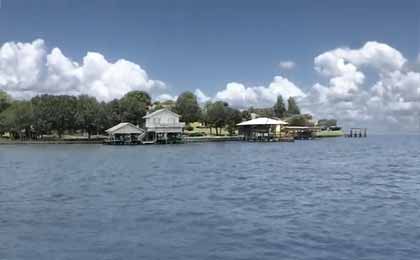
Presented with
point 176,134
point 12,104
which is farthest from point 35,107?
point 176,134

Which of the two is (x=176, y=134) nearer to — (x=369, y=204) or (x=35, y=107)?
(x=35, y=107)

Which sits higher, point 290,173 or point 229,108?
point 229,108

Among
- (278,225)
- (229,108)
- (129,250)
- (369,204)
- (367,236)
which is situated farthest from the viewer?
(229,108)

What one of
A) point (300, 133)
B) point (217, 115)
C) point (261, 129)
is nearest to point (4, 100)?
point (217, 115)

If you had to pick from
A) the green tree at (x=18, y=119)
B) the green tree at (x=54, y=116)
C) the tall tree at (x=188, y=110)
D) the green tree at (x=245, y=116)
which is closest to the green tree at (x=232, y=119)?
the green tree at (x=245, y=116)

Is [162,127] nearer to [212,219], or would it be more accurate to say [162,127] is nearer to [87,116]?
[87,116]

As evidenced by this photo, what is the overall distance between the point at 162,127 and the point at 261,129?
120 feet

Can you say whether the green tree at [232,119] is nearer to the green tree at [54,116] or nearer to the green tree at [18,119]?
the green tree at [54,116]

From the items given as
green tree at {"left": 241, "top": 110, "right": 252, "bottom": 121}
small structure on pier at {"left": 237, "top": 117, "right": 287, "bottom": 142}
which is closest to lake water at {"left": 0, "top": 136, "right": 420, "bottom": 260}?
small structure on pier at {"left": 237, "top": 117, "right": 287, "bottom": 142}

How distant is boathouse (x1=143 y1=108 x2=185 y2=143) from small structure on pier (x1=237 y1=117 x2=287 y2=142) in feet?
92.4

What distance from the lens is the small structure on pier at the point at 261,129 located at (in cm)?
13762

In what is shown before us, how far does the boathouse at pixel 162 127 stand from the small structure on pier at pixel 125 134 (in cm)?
234

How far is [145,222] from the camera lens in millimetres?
19266

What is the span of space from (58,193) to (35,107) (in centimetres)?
9788
